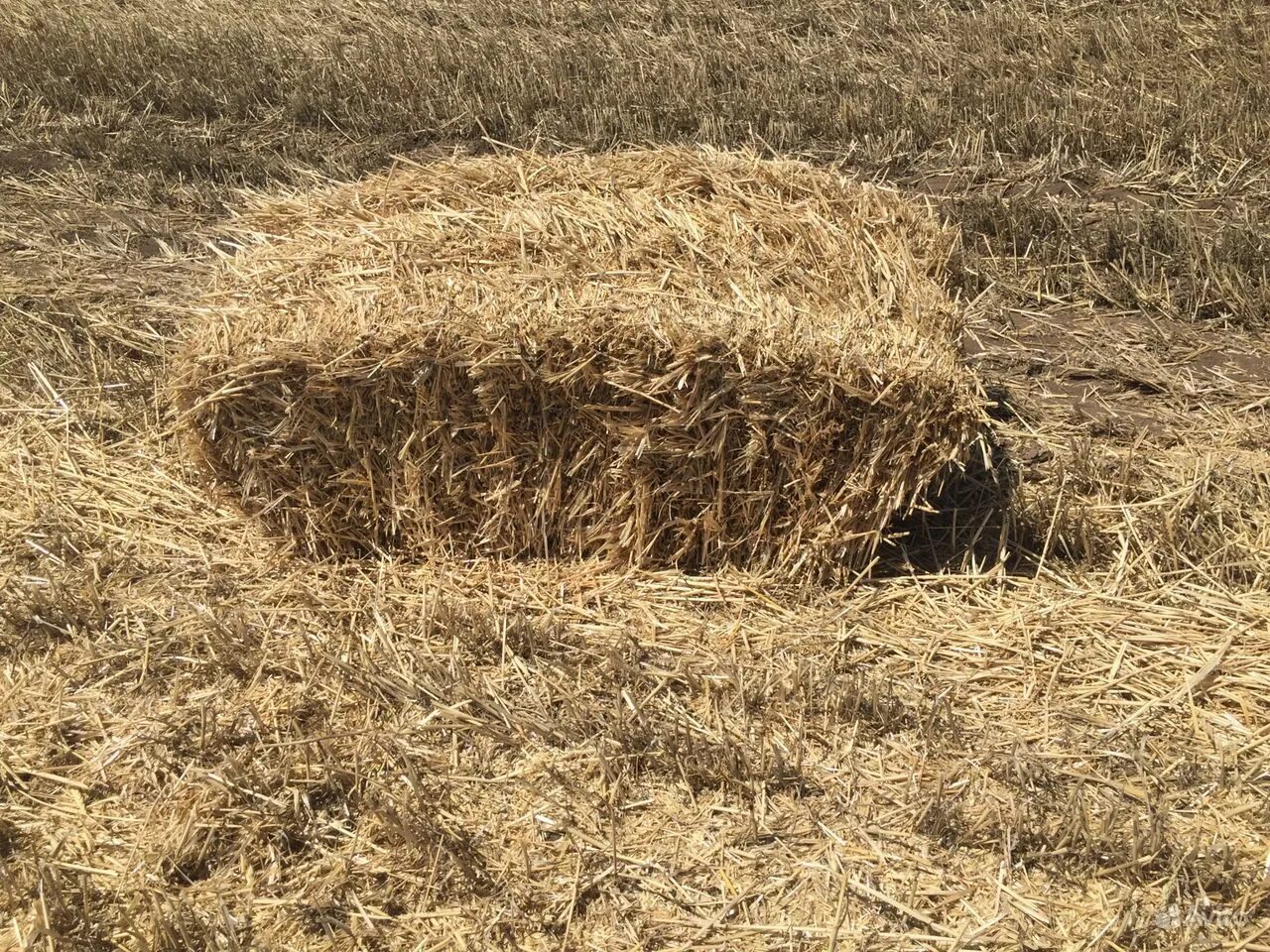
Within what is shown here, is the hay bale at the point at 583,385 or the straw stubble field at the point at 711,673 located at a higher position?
the hay bale at the point at 583,385

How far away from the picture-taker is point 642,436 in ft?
13.1

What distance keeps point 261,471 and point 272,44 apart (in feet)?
18.4

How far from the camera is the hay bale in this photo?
151 inches

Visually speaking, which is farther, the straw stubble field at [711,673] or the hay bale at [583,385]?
the hay bale at [583,385]

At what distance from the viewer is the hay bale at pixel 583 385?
3.85 m

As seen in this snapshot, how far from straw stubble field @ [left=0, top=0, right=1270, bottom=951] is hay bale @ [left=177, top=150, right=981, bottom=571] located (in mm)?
189

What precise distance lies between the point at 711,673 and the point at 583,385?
39.1 inches

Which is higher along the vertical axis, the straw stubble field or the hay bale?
the hay bale

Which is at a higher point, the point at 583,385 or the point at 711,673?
the point at 583,385

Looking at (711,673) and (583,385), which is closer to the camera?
(711,673)

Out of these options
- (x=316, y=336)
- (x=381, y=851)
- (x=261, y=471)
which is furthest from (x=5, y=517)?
(x=381, y=851)

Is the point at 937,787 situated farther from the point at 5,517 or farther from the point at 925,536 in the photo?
the point at 5,517

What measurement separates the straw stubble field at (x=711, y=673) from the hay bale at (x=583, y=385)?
0.19 m

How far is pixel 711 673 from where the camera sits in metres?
3.74
